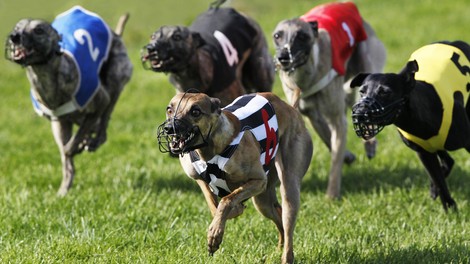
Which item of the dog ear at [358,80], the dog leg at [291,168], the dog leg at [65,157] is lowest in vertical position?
the dog leg at [65,157]

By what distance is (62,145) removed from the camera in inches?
291

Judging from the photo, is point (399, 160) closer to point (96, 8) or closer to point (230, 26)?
point (230, 26)

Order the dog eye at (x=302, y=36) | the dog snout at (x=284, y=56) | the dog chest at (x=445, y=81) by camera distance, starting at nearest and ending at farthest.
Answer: the dog chest at (x=445, y=81), the dog snout at (x=284, y=56), the dog eye at (x=302, y=36)

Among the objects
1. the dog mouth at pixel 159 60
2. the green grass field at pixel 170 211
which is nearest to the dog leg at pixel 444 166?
the green grass field at pixel 170 211

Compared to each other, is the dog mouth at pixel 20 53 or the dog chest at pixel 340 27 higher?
the dog mouth at pixel 20 53

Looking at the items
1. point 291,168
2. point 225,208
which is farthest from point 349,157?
point 225,208

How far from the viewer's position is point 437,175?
5.79 m

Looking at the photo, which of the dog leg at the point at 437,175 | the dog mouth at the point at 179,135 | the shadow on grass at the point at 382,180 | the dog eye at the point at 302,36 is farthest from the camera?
the shadow on grass at the point at 382,180

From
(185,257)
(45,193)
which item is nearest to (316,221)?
(185,257)

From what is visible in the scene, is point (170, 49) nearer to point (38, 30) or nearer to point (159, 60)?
point (159, 60)

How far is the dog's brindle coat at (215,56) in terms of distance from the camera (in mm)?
6570

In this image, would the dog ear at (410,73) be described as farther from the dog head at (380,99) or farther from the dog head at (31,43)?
the dog head at (31,43)

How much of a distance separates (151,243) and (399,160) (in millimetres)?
3283

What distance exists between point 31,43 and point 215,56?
1.50 metres
